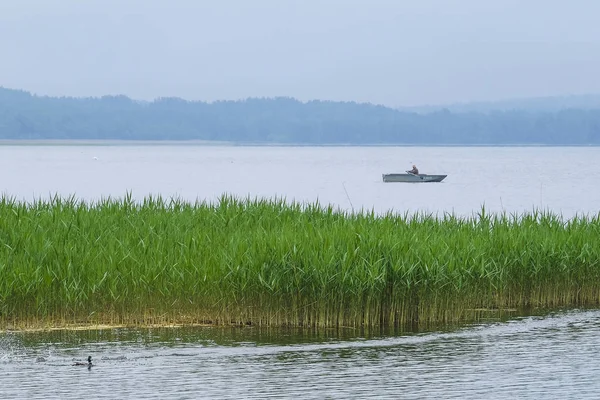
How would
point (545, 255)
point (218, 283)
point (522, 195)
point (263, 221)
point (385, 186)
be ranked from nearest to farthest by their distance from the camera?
point (218, 283) → point (545, 255) → point (263, 221) → point (522, 195) → point (385, 186)

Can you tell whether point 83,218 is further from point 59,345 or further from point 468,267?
point 468,267

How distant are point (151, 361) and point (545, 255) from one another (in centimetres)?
840

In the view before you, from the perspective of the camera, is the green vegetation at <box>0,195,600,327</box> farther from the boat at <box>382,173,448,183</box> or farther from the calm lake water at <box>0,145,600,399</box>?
the boat at <box>382,173,448,183</box>

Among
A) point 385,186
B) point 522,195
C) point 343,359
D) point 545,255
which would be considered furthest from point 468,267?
point 385,186

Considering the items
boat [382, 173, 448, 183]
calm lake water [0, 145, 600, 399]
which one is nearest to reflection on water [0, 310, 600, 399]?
calm lake water [0, 145, 600, 399]

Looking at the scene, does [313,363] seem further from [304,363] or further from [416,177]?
[416,177]

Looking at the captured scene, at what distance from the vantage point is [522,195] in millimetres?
88625

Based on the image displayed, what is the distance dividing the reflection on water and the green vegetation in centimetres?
55

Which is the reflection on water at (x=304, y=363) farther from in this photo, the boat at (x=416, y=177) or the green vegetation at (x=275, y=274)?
the boat at (x=416, y=177)

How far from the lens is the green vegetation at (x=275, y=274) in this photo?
17328 millimetres

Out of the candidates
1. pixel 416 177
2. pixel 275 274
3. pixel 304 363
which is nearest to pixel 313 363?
pixel 304 363

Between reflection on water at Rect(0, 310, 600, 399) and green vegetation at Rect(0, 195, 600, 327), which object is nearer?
reflection on water at Rect(0, 310, 600, 399)

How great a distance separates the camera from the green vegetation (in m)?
17.3

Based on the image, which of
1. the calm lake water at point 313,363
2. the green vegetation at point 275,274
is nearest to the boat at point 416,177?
the green vegetation at point 275,274
